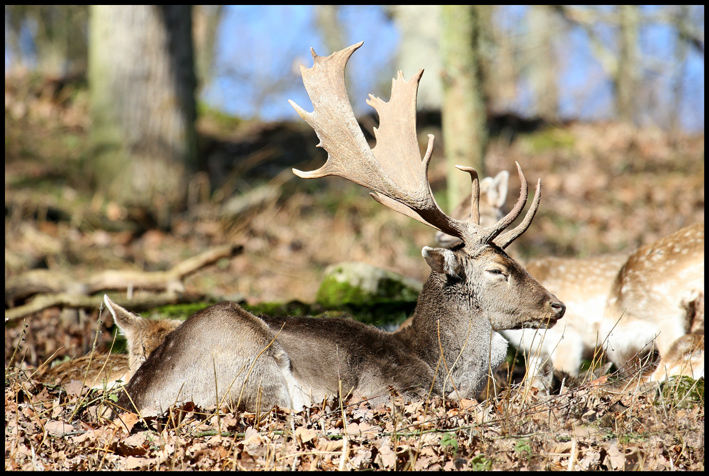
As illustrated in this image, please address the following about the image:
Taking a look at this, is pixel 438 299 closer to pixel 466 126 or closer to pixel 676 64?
pixel 466 126

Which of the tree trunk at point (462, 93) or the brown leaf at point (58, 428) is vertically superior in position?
the tree trunk at point (462, 93)

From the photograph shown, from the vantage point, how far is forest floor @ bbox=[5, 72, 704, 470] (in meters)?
3.27

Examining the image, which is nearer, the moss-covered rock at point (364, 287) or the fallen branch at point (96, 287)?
the fallen branch at point (96, 287)

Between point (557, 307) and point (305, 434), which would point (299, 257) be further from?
point (305, 434)

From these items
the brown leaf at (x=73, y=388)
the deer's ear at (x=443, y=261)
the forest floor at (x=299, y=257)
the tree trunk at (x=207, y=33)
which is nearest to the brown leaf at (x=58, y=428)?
the forest floor at (x=299, y=257)

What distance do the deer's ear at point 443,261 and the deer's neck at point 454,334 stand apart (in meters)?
0.10

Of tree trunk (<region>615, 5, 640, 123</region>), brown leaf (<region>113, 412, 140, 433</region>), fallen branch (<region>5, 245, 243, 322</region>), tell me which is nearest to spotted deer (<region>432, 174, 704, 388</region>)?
brown leaf (<region>113, 412, 140, 433</region>)

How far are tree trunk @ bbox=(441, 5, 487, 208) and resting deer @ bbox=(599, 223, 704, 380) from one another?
102 inches

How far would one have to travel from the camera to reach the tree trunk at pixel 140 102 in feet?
34.8

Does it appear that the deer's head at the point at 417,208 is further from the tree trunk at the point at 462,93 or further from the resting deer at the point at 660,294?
the tree trunk at the point at 462,93

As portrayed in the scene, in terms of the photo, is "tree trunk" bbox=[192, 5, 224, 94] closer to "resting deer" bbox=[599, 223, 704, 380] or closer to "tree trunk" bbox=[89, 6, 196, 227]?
"tree trunk" bbox=[89, 6, 196, 227]

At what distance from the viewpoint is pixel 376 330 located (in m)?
4.25

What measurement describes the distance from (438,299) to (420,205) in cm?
65

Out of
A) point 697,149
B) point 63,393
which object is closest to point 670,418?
point 63,393
